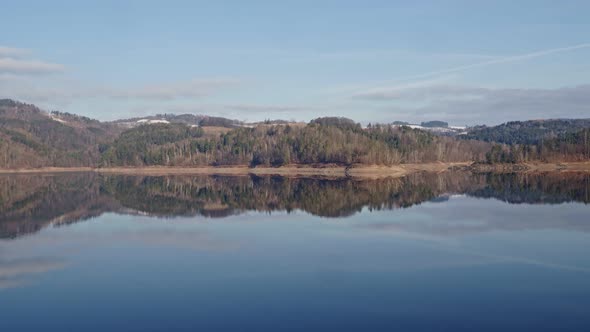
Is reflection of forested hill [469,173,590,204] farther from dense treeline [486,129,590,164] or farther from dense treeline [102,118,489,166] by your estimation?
dense treeline [486,129,590,164]

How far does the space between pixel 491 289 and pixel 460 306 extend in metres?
1.93

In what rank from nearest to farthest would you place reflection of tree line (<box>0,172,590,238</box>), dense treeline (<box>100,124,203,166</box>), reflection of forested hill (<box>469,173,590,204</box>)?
reflection of tree line (<box>0,172,590,238</box>), reflection of forested hill (<box>469,173,590,204</box>), dense treeline (<box>100,124,203,166</box>)

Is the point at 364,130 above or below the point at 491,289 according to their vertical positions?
above

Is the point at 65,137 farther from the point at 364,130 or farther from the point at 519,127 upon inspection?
the point at 519,127

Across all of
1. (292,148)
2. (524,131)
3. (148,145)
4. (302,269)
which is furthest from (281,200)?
(524,131)

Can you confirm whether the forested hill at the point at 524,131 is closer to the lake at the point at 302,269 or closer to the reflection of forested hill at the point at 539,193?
the reflection of forested hill at the point at 539,193

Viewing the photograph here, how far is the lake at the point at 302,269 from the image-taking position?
13555 millimetres

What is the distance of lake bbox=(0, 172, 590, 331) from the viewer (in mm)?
13555

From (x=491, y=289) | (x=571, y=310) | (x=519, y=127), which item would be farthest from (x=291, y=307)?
(x=519, y=127)

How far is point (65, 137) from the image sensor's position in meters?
175

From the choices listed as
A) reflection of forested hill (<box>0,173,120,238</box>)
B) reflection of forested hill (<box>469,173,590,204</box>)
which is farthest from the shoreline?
reflection of forested hill (<box>0,173,120,238</box>)

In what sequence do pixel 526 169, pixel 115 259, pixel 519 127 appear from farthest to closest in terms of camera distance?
pixel 519 127, pixel 526 169, pixel 115 259

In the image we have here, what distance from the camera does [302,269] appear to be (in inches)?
739

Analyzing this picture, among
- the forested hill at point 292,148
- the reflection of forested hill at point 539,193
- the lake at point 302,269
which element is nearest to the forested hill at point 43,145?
the forested hill at point 292,148
